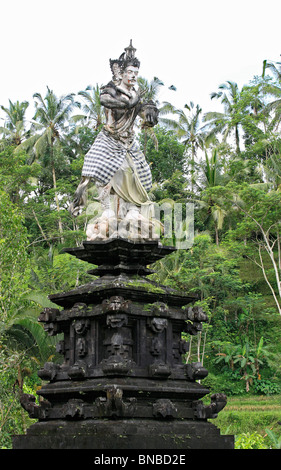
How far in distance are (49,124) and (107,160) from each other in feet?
94.0

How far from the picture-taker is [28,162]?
36.2 m

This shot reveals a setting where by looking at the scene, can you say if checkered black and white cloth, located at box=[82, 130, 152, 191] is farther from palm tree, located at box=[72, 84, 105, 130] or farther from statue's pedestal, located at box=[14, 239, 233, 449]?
palm tree, located at box=[72, 84, 105, 130]

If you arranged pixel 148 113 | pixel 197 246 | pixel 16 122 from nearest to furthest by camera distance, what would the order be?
pixel 148 113, pixel 197 246, pixel 16 122

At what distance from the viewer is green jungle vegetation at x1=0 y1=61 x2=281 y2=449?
1380 centimetres

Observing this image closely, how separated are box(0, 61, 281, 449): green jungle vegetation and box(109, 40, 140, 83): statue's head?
5260mm

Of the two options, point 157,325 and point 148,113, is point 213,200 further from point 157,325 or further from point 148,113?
point 157,325

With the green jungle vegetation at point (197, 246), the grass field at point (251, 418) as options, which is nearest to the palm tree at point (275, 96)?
the green jungle vegetation at point (197, 246)

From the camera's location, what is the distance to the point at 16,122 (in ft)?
122

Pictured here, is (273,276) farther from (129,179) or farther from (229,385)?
(129,179)

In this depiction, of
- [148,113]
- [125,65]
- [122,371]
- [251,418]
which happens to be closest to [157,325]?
[122,371]

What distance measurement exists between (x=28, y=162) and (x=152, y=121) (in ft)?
94.8

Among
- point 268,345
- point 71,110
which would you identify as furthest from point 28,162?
point 268,345

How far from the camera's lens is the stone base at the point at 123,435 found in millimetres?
6184

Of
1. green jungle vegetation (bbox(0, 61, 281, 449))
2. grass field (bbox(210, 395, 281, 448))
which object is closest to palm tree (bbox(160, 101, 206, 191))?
green jungle vegetation (bbox(0, 61, 281, 449))
